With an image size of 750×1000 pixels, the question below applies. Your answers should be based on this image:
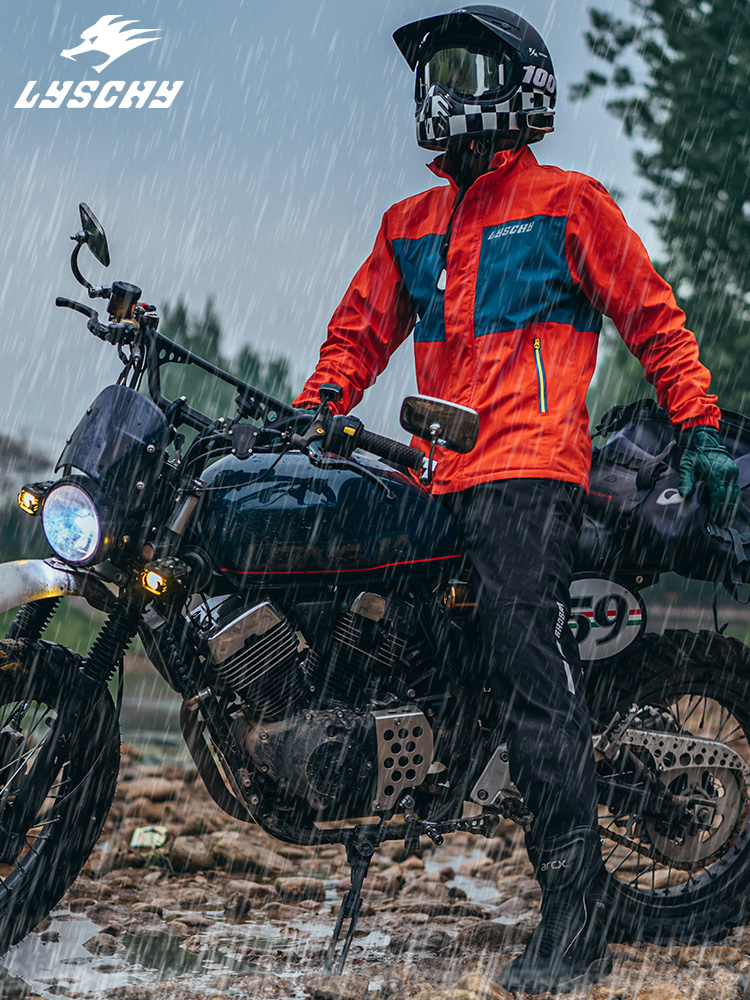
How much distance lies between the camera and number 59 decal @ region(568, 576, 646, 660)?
3.54m

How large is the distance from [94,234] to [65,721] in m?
1.38

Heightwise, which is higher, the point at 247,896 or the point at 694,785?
the point at 694,785

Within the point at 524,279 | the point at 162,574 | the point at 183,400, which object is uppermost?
the point at 524,279

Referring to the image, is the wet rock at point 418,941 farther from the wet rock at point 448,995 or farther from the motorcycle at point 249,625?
the wet rock at point 448,995

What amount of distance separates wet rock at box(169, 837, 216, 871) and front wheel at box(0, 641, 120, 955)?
41.5 inches

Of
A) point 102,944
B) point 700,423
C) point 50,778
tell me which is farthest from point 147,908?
point 700,423

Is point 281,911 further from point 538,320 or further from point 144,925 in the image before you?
point 538,320

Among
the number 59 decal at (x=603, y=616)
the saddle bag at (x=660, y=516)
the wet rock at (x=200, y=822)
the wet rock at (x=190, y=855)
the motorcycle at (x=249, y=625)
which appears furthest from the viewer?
the wet rock at (x=200, y=822)

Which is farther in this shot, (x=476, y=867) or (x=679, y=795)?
(x=476, y=867)

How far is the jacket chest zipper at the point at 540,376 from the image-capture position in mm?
3336

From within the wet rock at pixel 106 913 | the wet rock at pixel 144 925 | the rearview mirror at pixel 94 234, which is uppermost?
the rearview mirror at pixel 94 234

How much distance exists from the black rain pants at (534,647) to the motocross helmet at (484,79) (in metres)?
1.17

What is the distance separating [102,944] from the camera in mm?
3451

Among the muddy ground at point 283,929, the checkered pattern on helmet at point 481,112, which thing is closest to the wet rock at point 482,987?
the muddy ground at point 283,929
